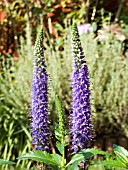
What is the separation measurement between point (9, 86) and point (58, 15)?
1.73 meters

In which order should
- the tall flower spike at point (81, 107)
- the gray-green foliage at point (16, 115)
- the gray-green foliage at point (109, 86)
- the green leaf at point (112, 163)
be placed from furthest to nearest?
1. the gray-green foliage at point (16, 115)
2. the gray-green foliage at point (109, 86)
3. the tall flower spike at point (81, 107)
4. the green leaf at point (112, 163)

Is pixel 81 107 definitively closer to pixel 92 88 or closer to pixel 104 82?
pixel 92 88

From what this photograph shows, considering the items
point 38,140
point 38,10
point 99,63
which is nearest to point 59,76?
point 99,63

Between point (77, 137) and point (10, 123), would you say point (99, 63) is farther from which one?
point (77, 137)

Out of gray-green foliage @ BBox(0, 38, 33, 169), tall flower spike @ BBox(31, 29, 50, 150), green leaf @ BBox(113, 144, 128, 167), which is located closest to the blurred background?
gray-green foliage @ BBox(0, 38, 33, 169)

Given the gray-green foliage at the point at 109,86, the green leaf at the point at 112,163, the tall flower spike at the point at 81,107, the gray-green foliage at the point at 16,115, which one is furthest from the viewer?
the gray-green foliage at the point at 16,115

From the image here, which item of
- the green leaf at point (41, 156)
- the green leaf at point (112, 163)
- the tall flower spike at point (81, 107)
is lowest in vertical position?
the green leaf at point (112, 163)

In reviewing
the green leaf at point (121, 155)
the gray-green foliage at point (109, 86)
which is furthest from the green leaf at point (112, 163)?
the gray-green foliage at point (109, 86)

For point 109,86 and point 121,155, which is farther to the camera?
point 109,86

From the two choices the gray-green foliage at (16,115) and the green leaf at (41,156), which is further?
the gray-green foliage at (16,115)

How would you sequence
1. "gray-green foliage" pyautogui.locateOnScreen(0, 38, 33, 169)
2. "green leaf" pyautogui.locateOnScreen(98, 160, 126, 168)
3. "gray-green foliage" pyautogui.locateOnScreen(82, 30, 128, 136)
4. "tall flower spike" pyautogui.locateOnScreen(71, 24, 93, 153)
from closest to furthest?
"green leaf" pyautogui.locateOnScreen(98, 160, 126, 168) → "tall flower spike" pyautogui.locateOnScreen(71, 24, 93, 153) → "gray-green foliage" pyautogui.locateOnScreen(82, 30, 128, 136) → "gray-green foliage" pyautogui.locateOnScreen(0, 38, 33, 169)

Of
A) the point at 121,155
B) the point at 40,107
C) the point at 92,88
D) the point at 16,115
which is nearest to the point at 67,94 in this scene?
the point at 92,88

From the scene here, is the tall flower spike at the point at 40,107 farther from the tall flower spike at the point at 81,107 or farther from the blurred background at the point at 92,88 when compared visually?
the blurred background at the point at 92,88

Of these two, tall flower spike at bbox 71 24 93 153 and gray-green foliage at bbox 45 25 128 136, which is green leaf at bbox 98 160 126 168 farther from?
gray-green foliage at bbox 45 25 128 136
